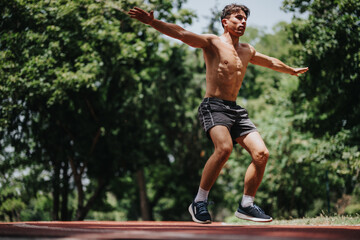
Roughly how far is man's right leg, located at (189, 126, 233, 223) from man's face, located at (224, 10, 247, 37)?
116cm

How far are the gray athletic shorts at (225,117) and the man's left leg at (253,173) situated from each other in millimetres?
88

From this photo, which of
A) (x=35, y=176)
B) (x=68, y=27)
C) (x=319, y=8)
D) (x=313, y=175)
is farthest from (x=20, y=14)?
(x=313, y=175)

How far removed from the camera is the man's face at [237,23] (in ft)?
15.3

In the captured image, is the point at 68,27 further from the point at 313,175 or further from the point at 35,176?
the point at 313,175

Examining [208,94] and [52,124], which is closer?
[208,94]

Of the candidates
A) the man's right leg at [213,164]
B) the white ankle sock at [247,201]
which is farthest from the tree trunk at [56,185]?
the white ankle sock at [247,201]

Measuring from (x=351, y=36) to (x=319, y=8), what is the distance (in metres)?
1.40

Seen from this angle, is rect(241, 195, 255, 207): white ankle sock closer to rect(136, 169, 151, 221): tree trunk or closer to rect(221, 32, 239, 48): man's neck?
rect(221, 32, 239, 48): man's neck

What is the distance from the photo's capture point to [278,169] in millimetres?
21297

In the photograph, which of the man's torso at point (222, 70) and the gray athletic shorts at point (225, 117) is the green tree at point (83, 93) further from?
the gray athletic shorts at point (225, 117)

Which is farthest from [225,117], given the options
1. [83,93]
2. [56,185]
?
[56,185]

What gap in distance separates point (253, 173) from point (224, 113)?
722 mm

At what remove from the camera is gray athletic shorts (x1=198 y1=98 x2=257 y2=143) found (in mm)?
4344


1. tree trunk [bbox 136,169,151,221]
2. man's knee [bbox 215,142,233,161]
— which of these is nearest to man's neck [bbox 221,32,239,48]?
man's knee [bbox 215,142,233,161]
